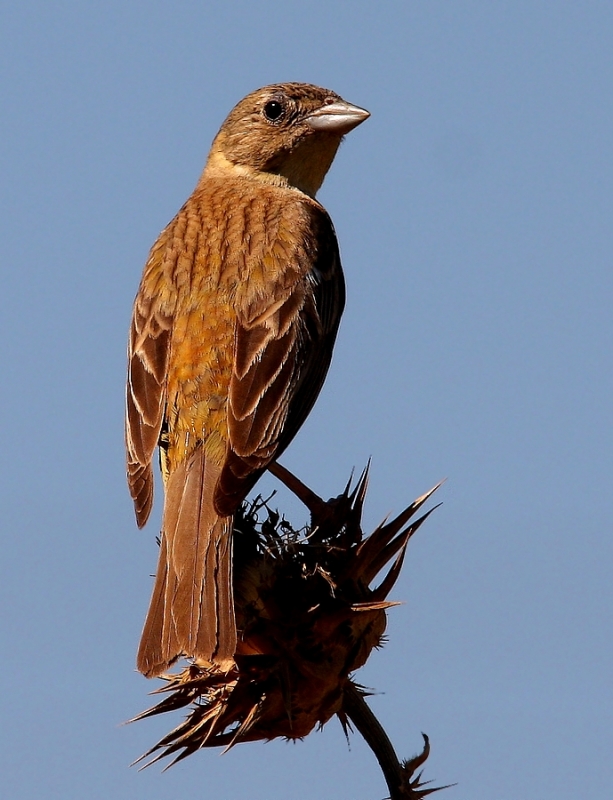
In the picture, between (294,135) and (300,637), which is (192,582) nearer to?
(300,637)

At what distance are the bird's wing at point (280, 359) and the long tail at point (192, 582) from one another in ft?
0.50

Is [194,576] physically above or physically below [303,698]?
above

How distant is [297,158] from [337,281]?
4.52ft

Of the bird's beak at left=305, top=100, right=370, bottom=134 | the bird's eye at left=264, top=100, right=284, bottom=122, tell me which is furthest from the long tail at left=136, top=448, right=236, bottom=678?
the bird's eye at left=264, top=100, right=284, bottom=122

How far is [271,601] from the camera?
446 cm

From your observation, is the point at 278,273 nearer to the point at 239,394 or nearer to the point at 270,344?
the point at 270,344

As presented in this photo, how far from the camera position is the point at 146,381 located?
550cm

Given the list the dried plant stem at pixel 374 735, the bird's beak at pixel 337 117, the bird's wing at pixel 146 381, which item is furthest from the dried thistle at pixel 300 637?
the bird's beak at pixel 337 117

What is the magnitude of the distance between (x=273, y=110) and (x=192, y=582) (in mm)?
3745

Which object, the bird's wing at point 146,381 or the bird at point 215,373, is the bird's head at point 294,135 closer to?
the bird at point 215,373

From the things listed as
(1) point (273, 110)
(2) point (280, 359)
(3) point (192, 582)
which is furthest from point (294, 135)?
(3) point (192, 582)

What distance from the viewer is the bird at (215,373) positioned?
4.70 metres

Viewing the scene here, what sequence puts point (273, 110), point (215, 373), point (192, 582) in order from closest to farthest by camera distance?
1. point (192, 582)
2. point (215, 373)
3. point (273, 110)

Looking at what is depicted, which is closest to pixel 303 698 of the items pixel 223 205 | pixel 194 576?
pixel 194 576
